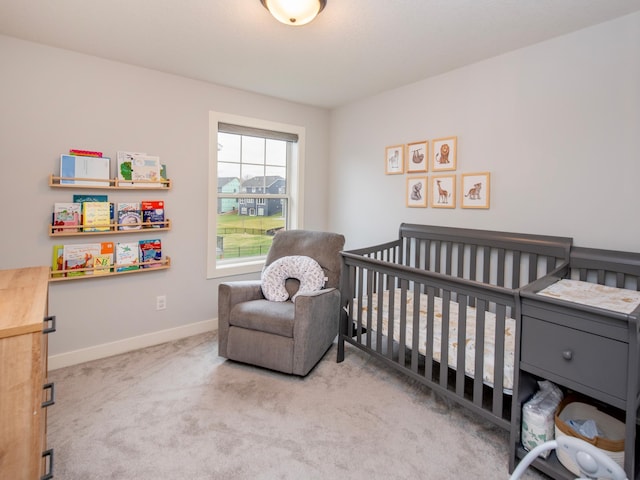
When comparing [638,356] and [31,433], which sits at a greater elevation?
[638,356]

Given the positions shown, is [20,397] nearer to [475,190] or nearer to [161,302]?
[161,302]

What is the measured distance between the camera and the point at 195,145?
291 centimetres

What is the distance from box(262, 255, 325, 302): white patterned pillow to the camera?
2625mm

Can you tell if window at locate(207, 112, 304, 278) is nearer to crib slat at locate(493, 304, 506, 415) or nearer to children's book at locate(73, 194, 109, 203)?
children's book at locate(73, 194, 109, 203)

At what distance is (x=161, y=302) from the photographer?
2.86 m

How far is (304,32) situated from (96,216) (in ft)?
6.17

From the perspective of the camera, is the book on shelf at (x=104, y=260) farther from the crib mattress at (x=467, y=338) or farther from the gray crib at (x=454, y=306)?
the crib mattress at (x=467, y=338)

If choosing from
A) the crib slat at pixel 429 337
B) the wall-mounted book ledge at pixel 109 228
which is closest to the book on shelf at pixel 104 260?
the wall-mounted book ledge at pixel 109 228

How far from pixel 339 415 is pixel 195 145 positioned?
2.34 meters

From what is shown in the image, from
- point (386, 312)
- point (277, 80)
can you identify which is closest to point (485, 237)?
point (386, 312)

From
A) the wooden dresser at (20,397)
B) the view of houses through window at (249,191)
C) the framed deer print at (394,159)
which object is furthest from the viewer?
the view of houses through window at (249,191)

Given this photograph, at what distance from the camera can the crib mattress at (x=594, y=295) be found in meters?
1.33

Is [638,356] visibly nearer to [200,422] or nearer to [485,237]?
[485,237]

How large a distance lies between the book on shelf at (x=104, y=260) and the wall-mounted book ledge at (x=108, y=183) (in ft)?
1.40
